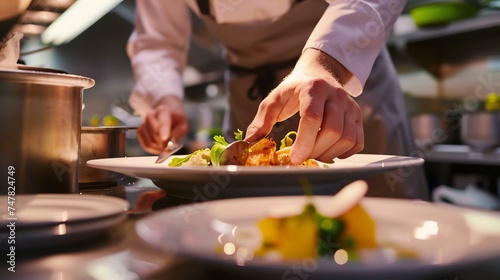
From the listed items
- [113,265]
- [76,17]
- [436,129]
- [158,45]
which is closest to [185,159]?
[113,265]

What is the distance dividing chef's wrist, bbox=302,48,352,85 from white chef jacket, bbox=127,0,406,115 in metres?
0.01

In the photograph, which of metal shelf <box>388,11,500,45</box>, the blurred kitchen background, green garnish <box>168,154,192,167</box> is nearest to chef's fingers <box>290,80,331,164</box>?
green garnish <box>168,154,192,167</box>

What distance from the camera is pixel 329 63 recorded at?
1.07 meters

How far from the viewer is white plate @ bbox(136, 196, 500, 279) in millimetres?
272

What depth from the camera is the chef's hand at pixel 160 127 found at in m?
1.64

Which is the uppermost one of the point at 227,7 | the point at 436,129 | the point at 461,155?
the point at 227,7

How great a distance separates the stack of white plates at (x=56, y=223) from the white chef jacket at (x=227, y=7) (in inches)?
27.9

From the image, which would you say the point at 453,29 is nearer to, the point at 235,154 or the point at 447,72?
the point at 447,72

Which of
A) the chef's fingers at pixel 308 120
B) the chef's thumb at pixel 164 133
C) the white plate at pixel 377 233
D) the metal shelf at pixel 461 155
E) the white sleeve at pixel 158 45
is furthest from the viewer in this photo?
the metal shelf at pixel 461 155

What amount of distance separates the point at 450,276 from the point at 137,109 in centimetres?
179

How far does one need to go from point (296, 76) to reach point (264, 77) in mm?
811

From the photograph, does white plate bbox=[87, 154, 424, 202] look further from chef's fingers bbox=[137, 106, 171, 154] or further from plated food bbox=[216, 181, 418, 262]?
chef's fingers bbox=[137, 106, 171, 154]

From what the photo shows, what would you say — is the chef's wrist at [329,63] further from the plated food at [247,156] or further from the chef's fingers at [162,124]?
the chef's fingers at [162,124]

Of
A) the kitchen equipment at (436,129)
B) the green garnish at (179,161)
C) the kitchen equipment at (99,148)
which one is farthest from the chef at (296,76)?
the kitchen equipment at (436,129)
